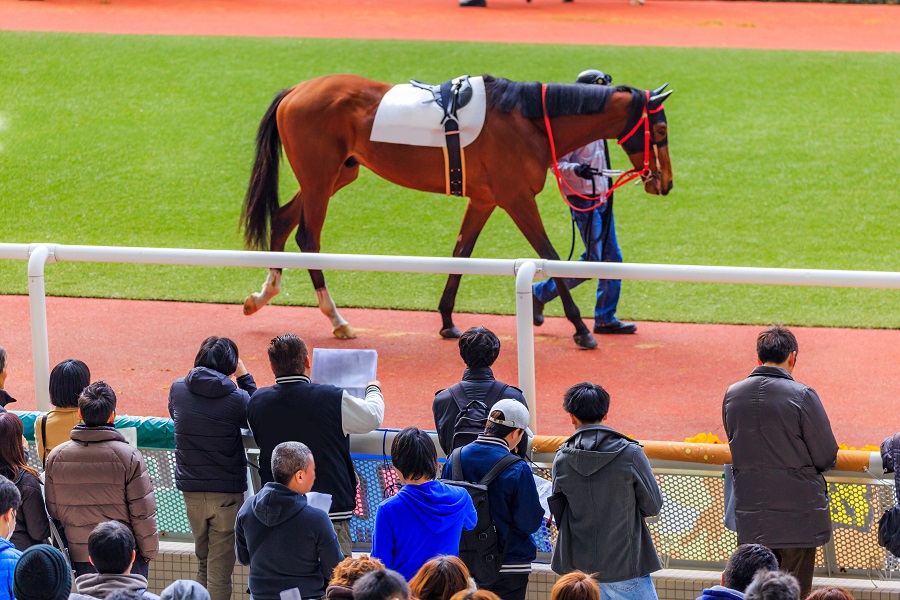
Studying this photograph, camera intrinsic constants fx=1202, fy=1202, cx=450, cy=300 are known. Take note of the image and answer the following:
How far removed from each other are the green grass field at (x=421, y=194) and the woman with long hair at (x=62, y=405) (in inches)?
177

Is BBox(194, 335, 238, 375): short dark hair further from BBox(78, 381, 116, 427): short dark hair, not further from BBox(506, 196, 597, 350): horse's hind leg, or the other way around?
BBox(506, 196, 597, 350): horse's hind leg

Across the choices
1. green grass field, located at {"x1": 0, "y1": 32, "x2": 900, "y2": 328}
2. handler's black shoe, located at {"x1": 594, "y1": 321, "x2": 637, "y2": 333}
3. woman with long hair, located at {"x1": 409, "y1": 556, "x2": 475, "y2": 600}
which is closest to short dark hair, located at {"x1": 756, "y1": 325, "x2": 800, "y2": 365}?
woman with long hair, located at {"x1": 409, "y1": 556, "x2": 475, "y2": 600}

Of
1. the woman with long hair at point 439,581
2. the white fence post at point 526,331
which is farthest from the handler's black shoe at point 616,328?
the woman with long hair at point 439,581

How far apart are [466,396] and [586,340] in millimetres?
3308

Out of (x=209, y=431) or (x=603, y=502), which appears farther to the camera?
(x=209, y=431)

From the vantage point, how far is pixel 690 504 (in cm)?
463

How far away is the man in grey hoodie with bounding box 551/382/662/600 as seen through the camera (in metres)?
4.02

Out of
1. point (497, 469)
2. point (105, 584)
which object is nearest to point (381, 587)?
point (105, 584)

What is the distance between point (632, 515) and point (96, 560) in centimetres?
173

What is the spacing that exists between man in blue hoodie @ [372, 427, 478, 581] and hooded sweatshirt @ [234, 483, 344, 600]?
0.18m

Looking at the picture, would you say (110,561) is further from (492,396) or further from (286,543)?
(492,396)

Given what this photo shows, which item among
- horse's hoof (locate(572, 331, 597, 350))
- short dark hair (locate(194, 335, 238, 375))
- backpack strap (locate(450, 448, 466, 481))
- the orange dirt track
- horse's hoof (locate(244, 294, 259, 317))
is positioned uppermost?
short dark hair (locate(194, 335, 238, 375))

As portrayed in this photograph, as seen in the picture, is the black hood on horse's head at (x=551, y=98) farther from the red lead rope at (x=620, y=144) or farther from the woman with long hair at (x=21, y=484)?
the woman with long hair at (x=21, y=484)

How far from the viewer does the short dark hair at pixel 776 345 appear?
431 cm
